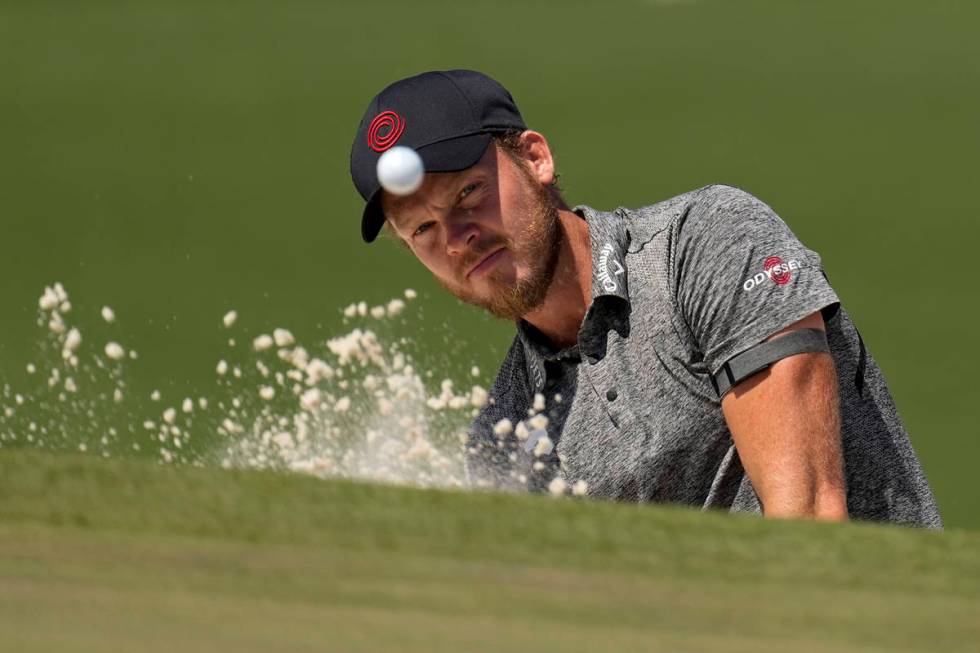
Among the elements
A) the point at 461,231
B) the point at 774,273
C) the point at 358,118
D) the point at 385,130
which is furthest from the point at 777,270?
the point at 358,118

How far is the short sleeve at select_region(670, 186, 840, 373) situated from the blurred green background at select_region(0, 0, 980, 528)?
1523mm

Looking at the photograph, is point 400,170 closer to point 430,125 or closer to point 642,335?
point 430,125

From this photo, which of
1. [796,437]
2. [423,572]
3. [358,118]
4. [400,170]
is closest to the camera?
[423,572]

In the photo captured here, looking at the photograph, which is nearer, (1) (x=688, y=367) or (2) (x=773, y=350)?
(2) (x=773, y=350)

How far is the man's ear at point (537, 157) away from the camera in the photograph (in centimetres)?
187

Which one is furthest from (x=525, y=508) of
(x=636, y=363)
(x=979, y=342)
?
(x=979, y=342)

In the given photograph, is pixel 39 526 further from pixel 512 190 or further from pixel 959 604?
pixel 512 190

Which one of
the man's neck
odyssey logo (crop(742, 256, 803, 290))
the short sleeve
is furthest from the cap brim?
odyssey logo (crop(742, 256, 803, 290))

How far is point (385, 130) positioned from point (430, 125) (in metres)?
0.05

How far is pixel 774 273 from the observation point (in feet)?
5.09

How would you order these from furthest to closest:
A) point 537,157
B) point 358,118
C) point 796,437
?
1. point 358,118
2. point 537,157
3. point 796,437

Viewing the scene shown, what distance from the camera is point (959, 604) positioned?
0.96 m

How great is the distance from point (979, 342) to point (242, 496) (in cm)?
234

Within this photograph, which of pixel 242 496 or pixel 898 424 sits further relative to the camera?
pixel 898 424
